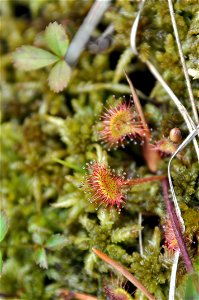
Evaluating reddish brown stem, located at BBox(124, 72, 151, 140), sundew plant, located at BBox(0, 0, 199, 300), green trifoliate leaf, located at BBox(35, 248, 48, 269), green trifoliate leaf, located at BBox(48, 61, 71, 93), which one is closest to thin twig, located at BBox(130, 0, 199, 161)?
sundew plant, located at BBox(0, 0, 199, 300)

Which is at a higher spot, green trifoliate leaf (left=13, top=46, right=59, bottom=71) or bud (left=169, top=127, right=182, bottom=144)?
green trifoliate leaf (left=13, top=46, right=59, bottom=71)

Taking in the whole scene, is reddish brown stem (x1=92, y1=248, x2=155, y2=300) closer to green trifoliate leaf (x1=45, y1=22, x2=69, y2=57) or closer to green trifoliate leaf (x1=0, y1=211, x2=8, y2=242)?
green trifoliate leaf (x1=0, y1=211, x2=8, y2=242)

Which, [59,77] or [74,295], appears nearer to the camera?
[74,295]

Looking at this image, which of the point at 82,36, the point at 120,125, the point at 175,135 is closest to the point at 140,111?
the point at 120,125

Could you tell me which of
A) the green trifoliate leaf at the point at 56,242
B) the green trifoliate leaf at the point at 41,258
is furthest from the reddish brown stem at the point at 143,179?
the green trifoliate leaf at the point at 41,258

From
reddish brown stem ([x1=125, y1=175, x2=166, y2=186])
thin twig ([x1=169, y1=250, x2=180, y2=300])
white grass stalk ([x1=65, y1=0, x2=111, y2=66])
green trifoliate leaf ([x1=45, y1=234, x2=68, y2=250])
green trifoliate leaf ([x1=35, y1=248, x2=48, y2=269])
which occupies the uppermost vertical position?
white grass stalk ([x1=65, y1=0, x2=111, y2=66])

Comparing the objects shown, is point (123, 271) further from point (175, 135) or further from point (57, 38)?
point (57, 38)

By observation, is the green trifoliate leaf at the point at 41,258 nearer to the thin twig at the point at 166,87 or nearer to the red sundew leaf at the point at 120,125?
the red sundew leaf at the point at 120,125
